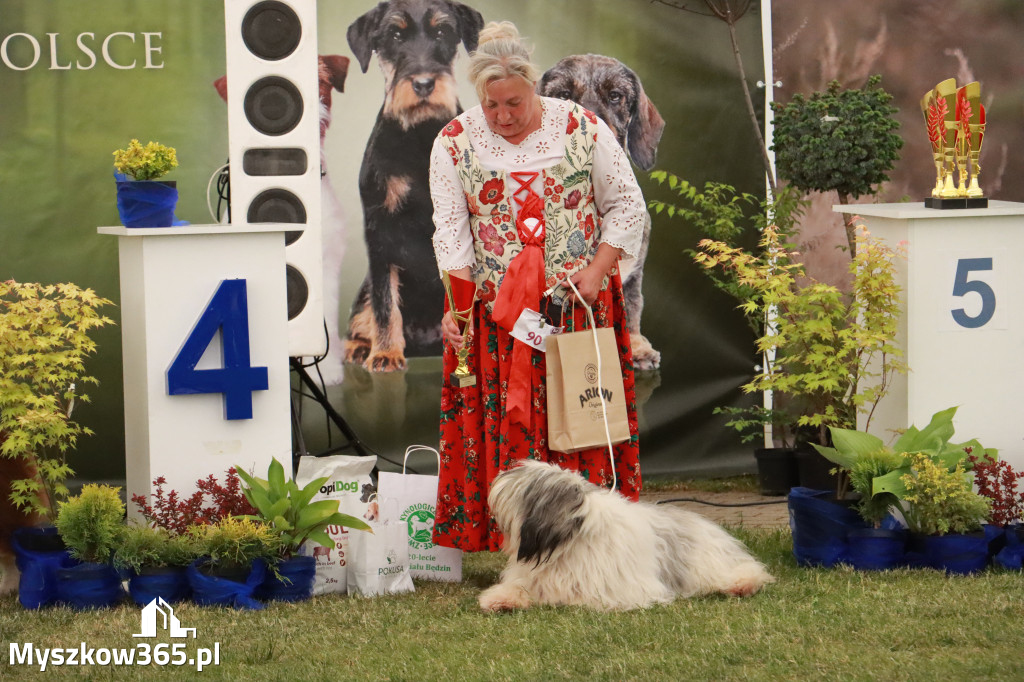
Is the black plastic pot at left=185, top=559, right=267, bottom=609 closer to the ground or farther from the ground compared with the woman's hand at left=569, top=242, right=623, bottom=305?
closer to the ground

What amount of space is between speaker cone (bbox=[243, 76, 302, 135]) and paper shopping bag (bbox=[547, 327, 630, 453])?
1.86 m

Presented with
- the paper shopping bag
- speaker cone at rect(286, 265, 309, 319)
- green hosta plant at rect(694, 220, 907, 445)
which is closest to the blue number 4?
the paper shopping bag

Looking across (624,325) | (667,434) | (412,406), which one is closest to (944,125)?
(624,325)

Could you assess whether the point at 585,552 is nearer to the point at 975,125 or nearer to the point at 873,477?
the point at 873,477

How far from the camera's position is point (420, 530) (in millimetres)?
4414

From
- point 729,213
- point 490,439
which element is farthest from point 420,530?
point 729,213

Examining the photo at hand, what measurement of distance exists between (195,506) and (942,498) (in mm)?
2405

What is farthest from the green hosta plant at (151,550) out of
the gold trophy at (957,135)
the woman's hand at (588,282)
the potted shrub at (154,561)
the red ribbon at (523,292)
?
the gold trophy at (957,135)

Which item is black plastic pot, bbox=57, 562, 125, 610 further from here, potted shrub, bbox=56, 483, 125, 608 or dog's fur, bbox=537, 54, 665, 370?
dog's fur, bbox=537, 54, 665, 370

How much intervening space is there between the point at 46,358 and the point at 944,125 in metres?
3.18

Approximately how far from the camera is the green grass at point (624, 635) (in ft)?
10.5

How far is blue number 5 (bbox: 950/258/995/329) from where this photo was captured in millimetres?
4328

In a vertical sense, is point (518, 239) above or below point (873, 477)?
above

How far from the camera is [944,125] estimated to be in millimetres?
4492
